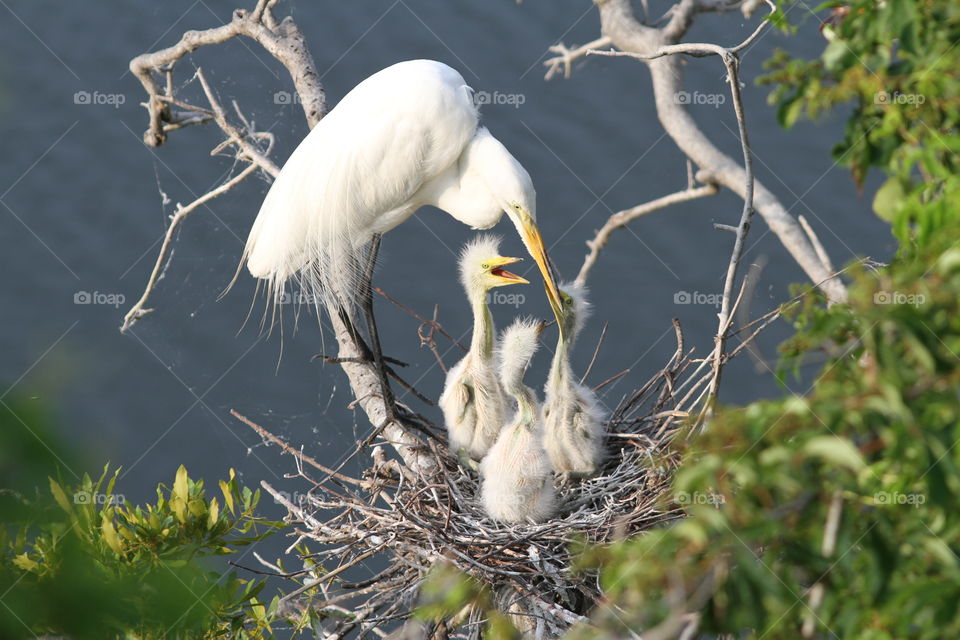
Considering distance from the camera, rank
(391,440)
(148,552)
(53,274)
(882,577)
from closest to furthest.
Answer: (882,577) < (148,552) < (391,440) < (53,274)

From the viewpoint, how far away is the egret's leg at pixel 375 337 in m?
2.79

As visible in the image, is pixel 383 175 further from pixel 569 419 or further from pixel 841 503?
pixel 841 503

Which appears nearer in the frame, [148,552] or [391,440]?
[148,552]

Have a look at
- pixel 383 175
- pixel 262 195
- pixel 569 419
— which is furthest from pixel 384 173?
pixel 262 195

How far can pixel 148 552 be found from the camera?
193 cm

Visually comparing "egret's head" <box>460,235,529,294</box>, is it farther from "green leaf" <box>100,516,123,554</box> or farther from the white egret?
"green leaf" <box>100,516,123,554</box>

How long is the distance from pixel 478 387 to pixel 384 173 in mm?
670

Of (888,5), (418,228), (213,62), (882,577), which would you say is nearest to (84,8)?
(213,62)

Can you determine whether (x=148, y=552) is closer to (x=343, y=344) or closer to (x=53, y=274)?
(x=343, y=344)

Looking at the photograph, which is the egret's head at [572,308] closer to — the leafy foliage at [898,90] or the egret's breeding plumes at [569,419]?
the egret's breeding plumes at [569,419]

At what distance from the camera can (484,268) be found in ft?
8.54

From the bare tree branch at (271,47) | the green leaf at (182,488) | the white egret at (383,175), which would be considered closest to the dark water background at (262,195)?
the bare tree branch at (271,47)

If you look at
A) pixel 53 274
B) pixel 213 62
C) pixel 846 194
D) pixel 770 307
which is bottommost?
pixel 770 307

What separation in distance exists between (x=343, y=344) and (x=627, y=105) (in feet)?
11.0
